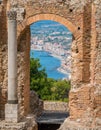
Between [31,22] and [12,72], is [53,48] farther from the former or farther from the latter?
[12,72]

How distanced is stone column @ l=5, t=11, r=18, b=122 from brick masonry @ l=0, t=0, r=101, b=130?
0.88 metres

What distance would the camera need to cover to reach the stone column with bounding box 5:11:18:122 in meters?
19.4

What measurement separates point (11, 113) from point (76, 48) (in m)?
3.57

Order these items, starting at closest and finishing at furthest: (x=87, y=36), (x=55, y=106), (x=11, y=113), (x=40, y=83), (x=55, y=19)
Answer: (x=11, y=113), (x=87, y=36), (x=55, y=19), (x=55, y=106), (x=40, y=83)

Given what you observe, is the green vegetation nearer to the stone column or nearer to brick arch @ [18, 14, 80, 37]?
brick arch @ [18, 14, 80, 37]

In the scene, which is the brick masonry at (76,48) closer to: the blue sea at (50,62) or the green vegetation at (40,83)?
the green vegetation at (40,83)

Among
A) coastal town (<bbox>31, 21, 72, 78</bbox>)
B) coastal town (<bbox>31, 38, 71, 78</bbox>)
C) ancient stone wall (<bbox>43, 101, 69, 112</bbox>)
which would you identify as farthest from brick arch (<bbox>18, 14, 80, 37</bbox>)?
coastal town (<bbox>31, 38, 71, 78</bbox>)

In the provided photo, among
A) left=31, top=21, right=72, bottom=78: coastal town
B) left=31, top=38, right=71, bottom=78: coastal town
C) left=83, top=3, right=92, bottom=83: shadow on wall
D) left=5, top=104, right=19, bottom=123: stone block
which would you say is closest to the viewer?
left=5, top=104, right=19, bottom=123: stone block

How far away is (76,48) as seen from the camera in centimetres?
1998

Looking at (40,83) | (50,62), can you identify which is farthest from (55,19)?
(50,62)

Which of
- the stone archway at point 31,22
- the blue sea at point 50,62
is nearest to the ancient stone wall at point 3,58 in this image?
the stone archway at point 31,22

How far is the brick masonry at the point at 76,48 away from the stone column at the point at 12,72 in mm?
875

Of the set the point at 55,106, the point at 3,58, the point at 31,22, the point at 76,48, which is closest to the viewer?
the point at 76,48

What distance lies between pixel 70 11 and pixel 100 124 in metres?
4.54
